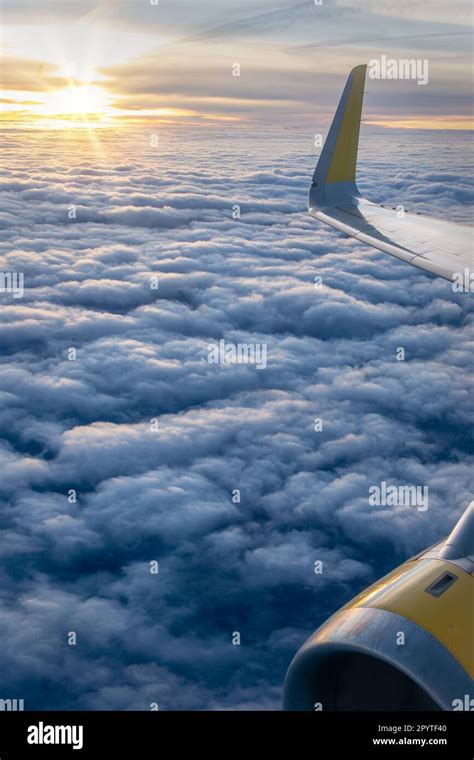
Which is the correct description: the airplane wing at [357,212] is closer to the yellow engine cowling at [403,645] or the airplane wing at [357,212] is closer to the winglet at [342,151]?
the winglet at [342,151]

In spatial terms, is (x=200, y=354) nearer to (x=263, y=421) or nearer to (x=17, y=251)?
(x=263, y=421)

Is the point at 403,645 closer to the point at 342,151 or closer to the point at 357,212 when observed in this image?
the point at 357,212

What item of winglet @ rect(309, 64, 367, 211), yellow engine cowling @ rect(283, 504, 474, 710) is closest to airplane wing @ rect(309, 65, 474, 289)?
winglet @ rect(309, 64, 367, 211)

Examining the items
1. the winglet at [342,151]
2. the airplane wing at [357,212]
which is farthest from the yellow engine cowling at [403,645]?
the winglet at [342,151]

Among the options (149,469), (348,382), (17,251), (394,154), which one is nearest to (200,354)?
(348,382)

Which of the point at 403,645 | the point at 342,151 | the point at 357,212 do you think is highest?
the point at 342,151

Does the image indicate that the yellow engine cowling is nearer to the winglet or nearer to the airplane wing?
the airplane wing

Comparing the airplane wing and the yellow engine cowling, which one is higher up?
the airplane wing

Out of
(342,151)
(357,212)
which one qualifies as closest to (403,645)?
(357,212)
